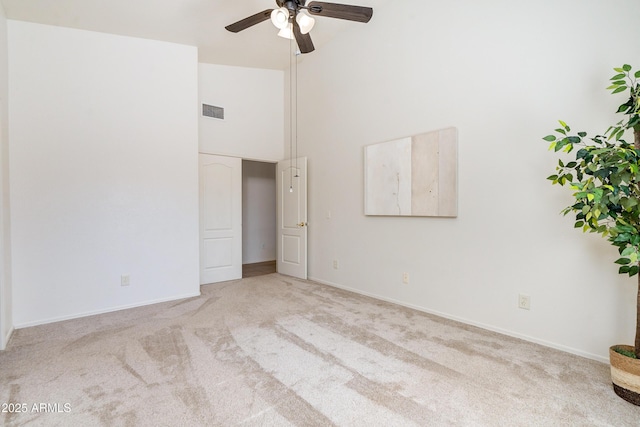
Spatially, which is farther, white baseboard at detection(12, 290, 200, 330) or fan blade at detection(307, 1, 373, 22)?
white baseboard at detection(12, 290, 200, 330)

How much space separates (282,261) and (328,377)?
133 inches

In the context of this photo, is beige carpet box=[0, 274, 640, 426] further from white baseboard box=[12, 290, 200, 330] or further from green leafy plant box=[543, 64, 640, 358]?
green leafy plant box=[543, 64, 640, 358]

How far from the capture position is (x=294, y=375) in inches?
81.7

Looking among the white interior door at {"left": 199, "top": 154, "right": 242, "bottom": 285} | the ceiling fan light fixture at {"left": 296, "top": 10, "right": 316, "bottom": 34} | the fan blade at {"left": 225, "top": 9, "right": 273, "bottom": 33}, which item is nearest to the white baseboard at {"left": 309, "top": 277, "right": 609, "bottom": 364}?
the white interior door at {"left": 199, "top": 154, "right": 242, "bottom": 285}

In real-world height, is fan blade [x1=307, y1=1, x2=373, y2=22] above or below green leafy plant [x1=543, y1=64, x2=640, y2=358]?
above

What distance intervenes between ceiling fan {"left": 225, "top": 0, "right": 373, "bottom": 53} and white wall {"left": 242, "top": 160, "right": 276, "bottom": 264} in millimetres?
A: 4175

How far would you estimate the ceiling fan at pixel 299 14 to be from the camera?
2482mm

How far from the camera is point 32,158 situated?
10.2 ft

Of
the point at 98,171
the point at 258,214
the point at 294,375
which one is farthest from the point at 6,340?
the point at 258,214

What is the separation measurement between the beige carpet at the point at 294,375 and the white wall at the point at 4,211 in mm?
203

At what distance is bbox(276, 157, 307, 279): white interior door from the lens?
16.0 feet

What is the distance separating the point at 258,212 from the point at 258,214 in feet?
0.15

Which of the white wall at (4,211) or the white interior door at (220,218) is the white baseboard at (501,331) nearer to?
the white interior door at (220,218)

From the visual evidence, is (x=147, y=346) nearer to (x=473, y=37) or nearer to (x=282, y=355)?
(x=282, y=355)
